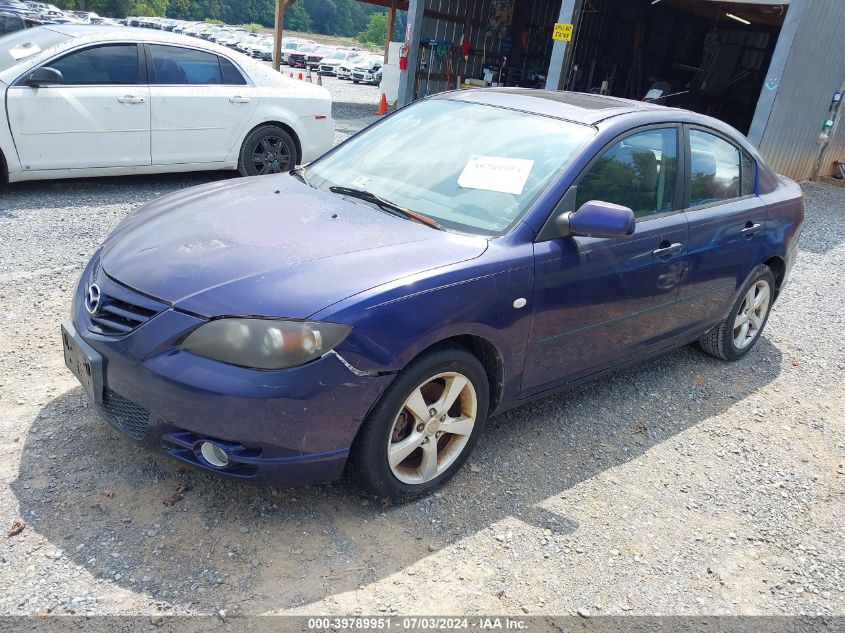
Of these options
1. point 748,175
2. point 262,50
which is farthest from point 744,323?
point 262,50

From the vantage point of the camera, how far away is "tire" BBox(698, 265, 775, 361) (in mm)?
4703

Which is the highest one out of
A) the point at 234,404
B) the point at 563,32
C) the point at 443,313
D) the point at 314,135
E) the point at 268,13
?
the point at 563,32

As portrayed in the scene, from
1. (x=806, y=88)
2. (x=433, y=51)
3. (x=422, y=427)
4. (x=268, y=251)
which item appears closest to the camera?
(x=268, y=251)

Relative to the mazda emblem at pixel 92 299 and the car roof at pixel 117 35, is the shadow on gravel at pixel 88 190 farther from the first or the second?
the mazda emblem at pixel 92 299

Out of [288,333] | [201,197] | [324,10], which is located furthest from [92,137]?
[324,10]

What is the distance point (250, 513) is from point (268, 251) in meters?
1.05

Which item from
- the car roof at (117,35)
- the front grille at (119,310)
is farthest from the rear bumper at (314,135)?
the front grille at (119,310)

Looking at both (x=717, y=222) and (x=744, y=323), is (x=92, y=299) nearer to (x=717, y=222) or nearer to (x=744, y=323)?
(x=717, y=222)

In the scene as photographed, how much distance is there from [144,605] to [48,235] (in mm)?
4155

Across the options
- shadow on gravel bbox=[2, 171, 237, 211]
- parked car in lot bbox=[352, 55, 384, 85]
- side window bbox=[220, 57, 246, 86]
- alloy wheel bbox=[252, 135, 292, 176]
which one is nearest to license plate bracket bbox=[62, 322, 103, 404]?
shadow on gravel bbox=[2, 171, 237, 211]

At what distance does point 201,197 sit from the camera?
351 cm

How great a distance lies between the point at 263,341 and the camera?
249 cm

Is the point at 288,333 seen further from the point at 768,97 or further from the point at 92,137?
the point at 768,97

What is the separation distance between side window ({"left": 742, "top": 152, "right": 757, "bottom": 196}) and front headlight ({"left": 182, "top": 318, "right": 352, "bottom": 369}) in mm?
3161
